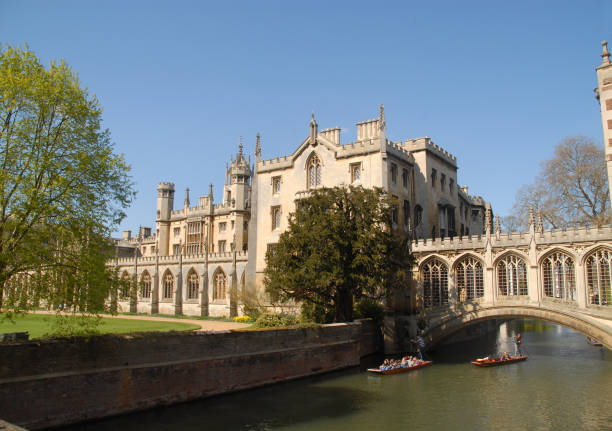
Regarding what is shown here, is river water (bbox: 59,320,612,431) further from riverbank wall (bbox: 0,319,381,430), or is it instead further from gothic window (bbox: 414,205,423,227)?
gothic window (bbox: 414,205,423,227)

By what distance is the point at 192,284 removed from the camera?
155 feet

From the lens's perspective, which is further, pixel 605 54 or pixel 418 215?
pixel 418 215

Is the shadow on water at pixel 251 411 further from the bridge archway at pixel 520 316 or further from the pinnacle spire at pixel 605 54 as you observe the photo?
the pinnacle spire at pixel 605 54

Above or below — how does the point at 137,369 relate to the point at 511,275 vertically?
below

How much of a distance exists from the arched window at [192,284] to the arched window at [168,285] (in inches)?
107

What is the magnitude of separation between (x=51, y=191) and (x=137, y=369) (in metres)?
6.04

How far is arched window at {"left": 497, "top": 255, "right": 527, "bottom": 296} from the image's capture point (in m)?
27.2

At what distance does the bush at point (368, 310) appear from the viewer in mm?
29436

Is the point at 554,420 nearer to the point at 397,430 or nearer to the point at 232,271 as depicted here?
the point at 397,430

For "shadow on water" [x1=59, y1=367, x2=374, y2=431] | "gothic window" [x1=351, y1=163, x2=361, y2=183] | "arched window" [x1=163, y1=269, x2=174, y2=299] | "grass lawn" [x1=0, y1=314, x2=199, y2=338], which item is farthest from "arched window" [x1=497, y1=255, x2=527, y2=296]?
"arched window" [x1=163, y1=269, x2=174, y2=299]

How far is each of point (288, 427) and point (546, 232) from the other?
1842 cm

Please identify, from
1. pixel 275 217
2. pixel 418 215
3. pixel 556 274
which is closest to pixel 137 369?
pixel 556 274

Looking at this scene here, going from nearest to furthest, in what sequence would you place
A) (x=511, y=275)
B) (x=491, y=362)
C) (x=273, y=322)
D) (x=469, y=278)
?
(x=273, y=322), (x=491, y=362), (x=511, y=275), (x=469, y=278)

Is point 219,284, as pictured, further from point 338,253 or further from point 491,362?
point 491,362
